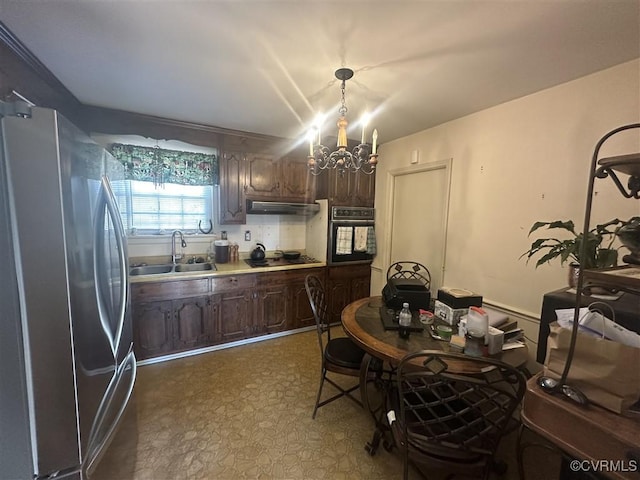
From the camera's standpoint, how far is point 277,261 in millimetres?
3430

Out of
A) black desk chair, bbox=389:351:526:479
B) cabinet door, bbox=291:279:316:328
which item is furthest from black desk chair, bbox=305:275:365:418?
cabinet door, bbox=291:279:316:328

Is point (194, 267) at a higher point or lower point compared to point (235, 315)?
higher

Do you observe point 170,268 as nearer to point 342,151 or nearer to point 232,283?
point 232,283

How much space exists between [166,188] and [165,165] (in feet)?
1.01

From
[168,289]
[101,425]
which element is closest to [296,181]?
A: [168,289]

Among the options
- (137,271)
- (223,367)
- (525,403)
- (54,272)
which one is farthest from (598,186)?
(137,271)

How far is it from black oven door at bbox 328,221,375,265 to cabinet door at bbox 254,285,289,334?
2.46ft

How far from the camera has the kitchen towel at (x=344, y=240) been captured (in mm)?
3402

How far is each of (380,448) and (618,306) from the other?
153 cm

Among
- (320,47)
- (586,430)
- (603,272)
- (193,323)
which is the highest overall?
(320,47)

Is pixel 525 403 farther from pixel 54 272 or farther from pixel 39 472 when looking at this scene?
pixel 39 472

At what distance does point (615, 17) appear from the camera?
1.27 metres

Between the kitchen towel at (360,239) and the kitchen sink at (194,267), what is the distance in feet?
5.85

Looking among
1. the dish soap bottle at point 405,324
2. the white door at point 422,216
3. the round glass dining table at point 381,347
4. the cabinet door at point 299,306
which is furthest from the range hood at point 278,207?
the dish soap bottle at point 405,324
